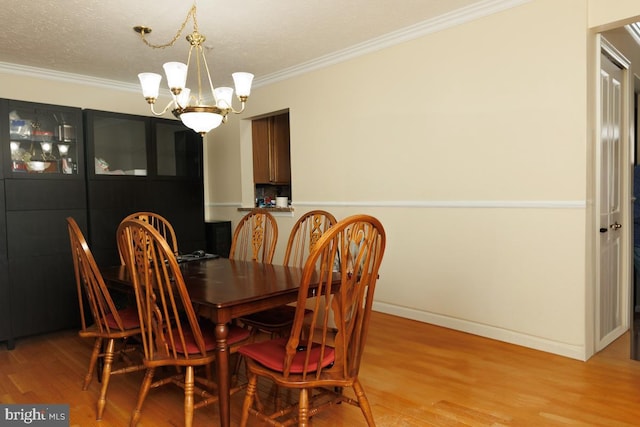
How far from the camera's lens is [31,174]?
11.3 feet

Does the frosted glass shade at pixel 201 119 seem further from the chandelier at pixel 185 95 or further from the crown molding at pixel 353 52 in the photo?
the crown molding at pixel 353 52

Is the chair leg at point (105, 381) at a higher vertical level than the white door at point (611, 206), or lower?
lower

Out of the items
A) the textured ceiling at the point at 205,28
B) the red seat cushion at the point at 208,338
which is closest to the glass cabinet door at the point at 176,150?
the textured ceiling at the point at 205,28

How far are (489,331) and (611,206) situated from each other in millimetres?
1196

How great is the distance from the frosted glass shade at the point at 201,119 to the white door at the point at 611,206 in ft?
7.72

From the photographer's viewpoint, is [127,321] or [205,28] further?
[205,28]

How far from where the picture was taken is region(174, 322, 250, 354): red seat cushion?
1.93m

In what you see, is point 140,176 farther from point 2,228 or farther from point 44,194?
point 2,228

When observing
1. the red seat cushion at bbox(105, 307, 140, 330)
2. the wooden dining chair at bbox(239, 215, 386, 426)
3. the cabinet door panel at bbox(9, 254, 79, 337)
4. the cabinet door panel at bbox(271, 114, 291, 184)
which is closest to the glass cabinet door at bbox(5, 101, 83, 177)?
the cabinet door panel at bbox(9, 254, 79, 337)

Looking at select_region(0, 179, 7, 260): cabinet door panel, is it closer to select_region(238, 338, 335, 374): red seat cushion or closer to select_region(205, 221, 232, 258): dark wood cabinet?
select_region(205, 221, 232, 258): dark wood cabinet

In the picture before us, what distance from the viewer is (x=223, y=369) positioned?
183 cm

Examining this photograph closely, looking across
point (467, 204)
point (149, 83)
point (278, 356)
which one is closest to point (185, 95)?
point (149, 83)

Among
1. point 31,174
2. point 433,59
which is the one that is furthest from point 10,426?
point 433,59

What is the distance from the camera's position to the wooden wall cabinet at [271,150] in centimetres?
530
